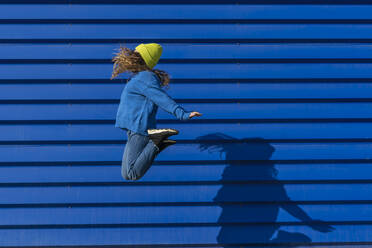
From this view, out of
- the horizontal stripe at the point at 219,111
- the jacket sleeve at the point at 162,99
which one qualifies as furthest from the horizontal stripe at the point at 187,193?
the jacket sleeve at the point at 162,99

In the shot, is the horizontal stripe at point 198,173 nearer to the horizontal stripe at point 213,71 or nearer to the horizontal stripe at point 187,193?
the horizontal stripe at point 187,193

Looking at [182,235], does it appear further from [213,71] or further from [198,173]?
[213,71]

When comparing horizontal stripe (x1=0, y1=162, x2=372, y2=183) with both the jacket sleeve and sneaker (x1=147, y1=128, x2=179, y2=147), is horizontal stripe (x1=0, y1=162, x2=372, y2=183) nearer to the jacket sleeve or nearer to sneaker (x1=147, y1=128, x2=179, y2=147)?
sneaker (x1=147, y1=128, x2=179, y2=147)

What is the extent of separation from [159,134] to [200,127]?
3.13 feet

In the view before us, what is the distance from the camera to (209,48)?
3.78m

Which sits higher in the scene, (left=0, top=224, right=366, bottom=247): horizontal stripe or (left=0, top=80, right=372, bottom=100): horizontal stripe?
(left=0, top=80, right=372, bottom=100): horizontal stripe

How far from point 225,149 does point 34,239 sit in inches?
78.6

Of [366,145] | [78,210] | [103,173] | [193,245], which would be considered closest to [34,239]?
[78,210]

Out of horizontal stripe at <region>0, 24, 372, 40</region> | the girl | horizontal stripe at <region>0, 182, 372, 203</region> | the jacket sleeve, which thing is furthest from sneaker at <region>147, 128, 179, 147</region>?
horizontal stripe at <region>0, 24, 372, 40</region>

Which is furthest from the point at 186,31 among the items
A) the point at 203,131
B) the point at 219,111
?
the point at 203,131

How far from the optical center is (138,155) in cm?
295

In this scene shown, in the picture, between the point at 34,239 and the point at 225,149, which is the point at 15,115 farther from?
the point at 225,149

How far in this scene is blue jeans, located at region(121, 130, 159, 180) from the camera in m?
2.92

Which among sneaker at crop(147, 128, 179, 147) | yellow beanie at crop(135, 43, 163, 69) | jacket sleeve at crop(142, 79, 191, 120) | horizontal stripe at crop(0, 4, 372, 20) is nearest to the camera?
jacket sleeve at crop(142, 79, 191, 120)
